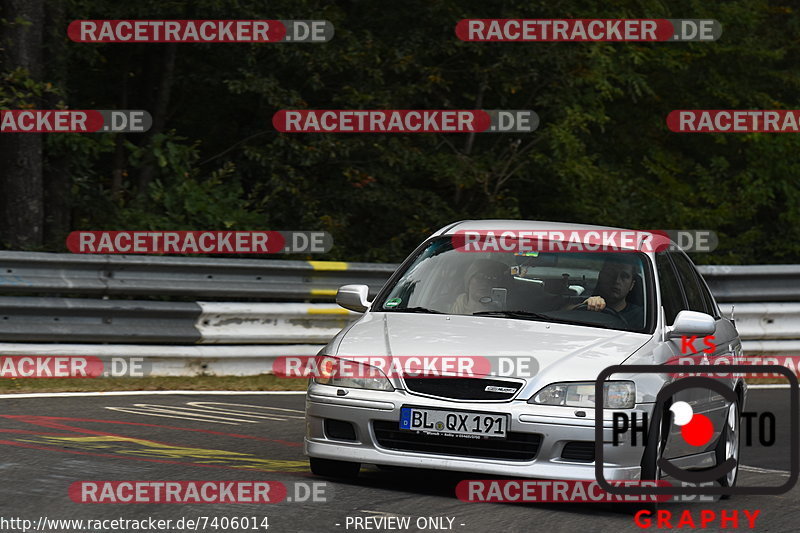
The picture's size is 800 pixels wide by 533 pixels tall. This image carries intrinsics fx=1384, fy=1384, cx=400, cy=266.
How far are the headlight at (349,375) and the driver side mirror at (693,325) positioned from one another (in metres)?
1.68

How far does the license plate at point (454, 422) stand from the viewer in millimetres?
6914

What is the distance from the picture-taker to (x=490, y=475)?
735 centimetres

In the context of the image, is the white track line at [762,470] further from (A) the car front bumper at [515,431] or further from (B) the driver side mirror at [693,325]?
(A) the car front bumper at [515,431]

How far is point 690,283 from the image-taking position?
888 centimetres

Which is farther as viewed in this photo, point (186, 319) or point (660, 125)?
point (660, 125)

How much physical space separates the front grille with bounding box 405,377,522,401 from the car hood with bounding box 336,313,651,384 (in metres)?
0.08

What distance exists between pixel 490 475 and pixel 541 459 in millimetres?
540

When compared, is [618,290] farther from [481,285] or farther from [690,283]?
[690,283]

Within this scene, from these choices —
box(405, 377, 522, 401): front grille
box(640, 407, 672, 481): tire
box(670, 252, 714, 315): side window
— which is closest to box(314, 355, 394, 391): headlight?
box(405, 377, 522, 401): front grille

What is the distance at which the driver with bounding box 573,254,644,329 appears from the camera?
7887 mm

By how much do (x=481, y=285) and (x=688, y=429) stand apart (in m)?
1.51

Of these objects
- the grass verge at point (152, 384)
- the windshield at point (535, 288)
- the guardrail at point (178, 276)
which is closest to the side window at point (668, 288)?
the windshield at point (535, 288)

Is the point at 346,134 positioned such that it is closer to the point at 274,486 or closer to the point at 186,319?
the point at 186,319

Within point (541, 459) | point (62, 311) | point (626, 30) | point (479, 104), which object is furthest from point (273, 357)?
point (626, 30)
